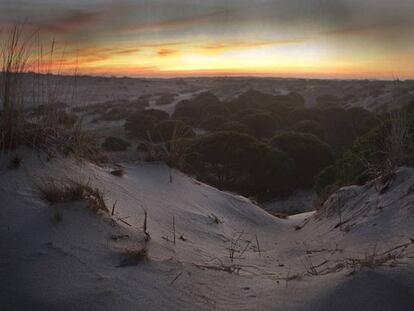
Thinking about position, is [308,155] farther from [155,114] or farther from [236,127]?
[155,114]

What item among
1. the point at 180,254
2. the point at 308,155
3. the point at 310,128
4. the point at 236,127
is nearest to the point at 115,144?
the point at 236,127

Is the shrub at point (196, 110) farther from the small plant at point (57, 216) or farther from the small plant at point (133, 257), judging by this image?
the small plant at point (133, 257)

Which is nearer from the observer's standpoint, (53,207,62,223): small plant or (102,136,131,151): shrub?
(53,207,62,223): small plant

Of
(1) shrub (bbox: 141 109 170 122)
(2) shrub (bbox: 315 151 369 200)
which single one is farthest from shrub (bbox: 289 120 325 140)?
(2) shrub (bbox: 315 151 369 200)

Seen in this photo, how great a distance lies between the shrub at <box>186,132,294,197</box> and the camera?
50.7 ft

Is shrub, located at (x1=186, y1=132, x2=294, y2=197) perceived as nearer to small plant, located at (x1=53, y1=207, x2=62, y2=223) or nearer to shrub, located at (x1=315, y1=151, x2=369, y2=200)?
shrub, located at (x1=315, y1=151, x2=369, y2=200)

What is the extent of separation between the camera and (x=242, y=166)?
50.9ft

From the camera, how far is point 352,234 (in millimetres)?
4516

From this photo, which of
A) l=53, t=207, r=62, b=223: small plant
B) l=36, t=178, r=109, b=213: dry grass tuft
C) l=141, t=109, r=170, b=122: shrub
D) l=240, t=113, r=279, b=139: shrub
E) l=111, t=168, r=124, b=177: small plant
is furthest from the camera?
l=141, t=109, r=170, b=122: shrub

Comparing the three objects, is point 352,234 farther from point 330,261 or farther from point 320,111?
point 320,111

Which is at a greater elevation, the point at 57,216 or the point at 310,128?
the point at 57,216

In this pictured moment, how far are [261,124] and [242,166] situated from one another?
30.3 ft

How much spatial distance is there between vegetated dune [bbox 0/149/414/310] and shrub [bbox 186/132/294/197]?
9612mm

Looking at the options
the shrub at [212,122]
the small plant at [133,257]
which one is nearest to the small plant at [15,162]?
the small plant at [133,257]
